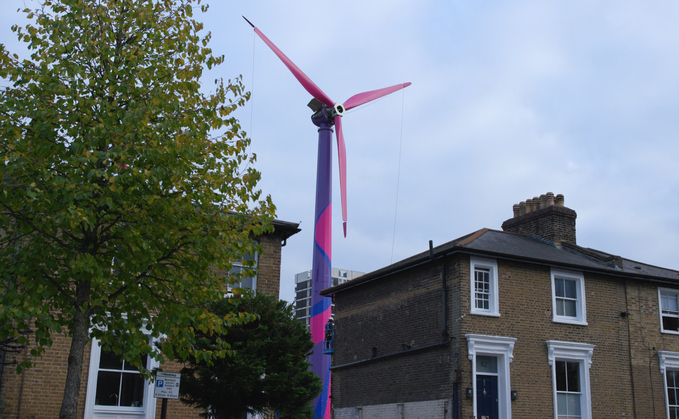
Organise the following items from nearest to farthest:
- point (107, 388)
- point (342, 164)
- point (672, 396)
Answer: point (107, 388) → point (672, 396) → point (342, 164)

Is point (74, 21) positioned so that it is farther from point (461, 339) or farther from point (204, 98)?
point (461, 339)

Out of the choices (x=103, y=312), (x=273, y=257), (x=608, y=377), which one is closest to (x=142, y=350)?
(x=103, y=312)

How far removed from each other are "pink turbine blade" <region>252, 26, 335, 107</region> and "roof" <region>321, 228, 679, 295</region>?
1061 cm

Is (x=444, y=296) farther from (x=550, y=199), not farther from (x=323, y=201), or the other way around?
(x=323, y=201)

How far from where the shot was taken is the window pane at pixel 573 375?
26.0 meters

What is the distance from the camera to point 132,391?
1995cm

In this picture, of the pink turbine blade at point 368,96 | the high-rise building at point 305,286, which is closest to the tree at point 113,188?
the pink turbine blade at point 368,96

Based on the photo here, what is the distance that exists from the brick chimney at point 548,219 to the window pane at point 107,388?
1920 cm

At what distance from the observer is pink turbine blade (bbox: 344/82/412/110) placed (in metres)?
37.0

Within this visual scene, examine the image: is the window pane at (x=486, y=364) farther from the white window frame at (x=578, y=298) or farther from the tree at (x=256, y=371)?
the tree at (x=256, y=371)

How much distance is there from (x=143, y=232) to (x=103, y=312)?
1702 millimetres

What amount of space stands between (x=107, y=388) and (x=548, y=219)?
1977cm

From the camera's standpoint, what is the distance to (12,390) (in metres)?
18.3

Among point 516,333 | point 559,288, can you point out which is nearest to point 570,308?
point 559,288
